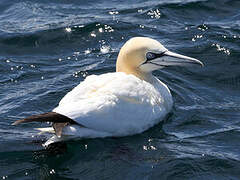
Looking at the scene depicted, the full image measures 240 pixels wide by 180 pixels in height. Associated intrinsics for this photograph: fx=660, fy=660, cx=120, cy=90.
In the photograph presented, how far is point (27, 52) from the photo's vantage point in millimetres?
13117

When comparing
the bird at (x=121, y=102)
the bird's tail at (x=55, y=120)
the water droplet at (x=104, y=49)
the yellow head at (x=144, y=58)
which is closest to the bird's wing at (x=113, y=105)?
the bird at (x=121, y=102)

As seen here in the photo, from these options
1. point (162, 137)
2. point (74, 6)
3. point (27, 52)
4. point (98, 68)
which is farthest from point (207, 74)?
point (74, 6)

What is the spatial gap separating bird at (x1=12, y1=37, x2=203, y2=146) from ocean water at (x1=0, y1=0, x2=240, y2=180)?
19 cm

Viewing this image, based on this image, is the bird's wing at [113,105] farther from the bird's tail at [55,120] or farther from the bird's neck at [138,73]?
the bird's neck at [138,73]

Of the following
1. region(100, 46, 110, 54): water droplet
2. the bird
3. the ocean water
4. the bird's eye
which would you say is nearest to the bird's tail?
the bird

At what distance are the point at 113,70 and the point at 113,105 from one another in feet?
11.0

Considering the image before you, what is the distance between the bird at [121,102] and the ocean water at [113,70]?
7.4 inches

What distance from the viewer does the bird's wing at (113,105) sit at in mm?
8195

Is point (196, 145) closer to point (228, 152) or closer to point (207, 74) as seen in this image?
point (228, 152)

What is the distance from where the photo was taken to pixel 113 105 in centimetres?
848

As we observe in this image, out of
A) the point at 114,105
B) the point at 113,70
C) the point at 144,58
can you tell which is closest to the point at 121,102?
the point at 114,105

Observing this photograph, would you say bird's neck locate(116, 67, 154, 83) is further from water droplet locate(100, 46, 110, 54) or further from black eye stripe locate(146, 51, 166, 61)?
water droplet locate(100, 46, 110, 54)

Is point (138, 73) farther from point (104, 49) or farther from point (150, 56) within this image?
point (104, 49)

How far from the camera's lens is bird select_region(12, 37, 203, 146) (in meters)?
8.17
